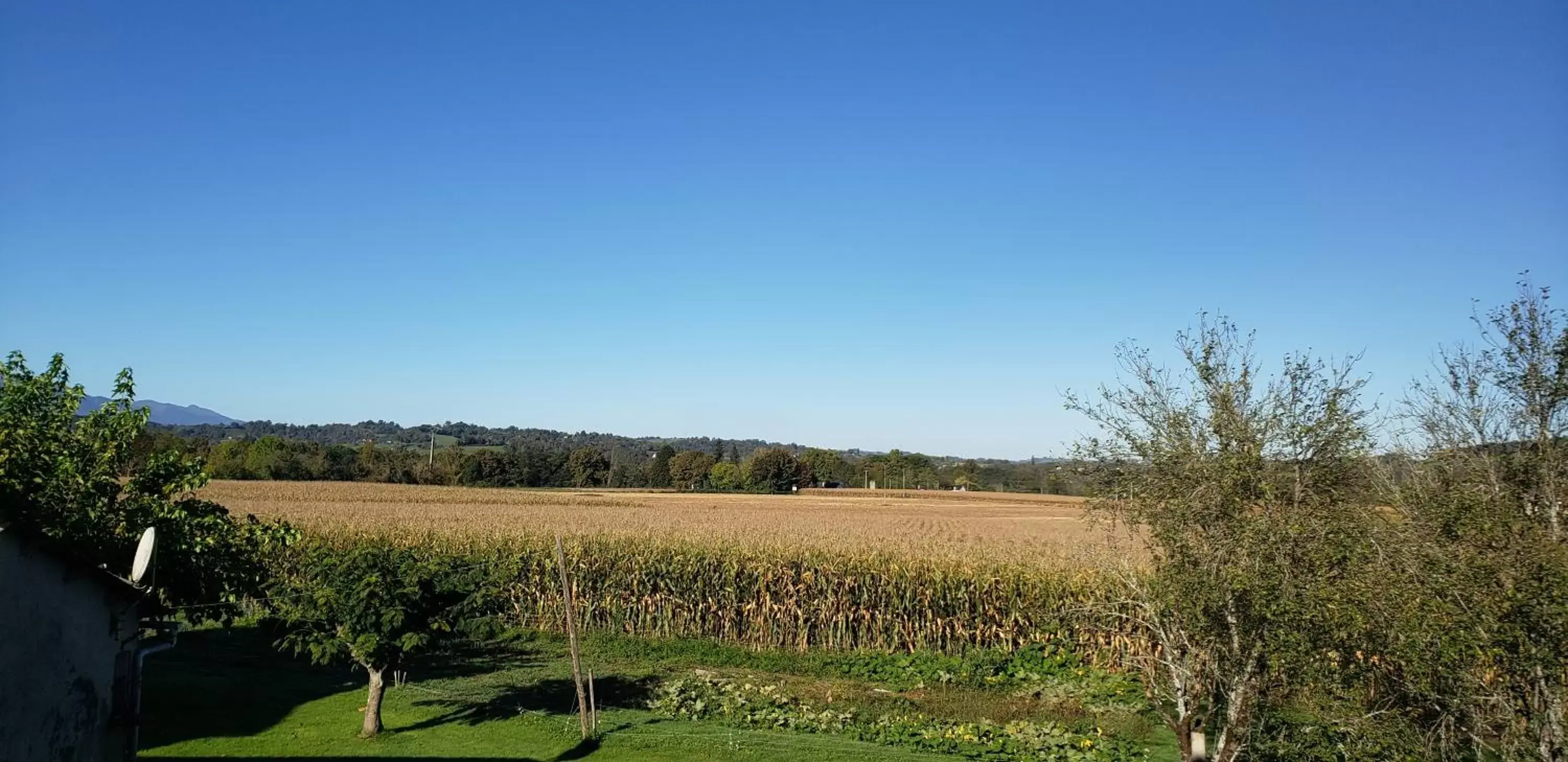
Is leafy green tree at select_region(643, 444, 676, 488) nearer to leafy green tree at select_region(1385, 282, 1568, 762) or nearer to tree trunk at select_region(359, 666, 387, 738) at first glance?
tree trunk at select_region(359, 666, 387, 738)

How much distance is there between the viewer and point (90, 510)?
11414mm

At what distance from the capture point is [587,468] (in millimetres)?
103875

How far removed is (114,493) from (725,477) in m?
90.4

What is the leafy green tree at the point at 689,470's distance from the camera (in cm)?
10362

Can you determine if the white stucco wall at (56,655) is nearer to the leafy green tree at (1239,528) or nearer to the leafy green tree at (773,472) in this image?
the leafy green tree at (1239,528)

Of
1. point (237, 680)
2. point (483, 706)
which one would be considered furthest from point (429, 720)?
point (237, 680)

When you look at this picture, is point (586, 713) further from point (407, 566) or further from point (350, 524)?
point (350, 524)

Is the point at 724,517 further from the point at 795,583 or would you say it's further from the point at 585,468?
the point at 585,468

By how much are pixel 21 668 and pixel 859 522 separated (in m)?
31.6

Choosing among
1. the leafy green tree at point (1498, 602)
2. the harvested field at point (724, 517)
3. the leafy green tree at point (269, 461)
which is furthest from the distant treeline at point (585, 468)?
the leafy green tree at point (1498, 602)

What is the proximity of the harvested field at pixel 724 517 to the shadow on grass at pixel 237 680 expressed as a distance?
20.8 ft

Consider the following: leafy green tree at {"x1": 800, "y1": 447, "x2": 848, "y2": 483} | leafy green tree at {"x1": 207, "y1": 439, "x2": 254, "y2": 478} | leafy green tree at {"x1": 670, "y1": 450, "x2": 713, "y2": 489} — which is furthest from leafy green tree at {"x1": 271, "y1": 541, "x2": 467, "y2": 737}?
leafy green tree at {"x1": 800, "y1": 447, "x2": 848, "y2": 483}

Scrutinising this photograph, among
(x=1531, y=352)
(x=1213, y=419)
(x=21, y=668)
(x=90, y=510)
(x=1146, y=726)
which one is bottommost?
(x=1146, y=726)

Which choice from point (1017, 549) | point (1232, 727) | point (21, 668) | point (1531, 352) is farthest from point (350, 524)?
point (1531, 352)
